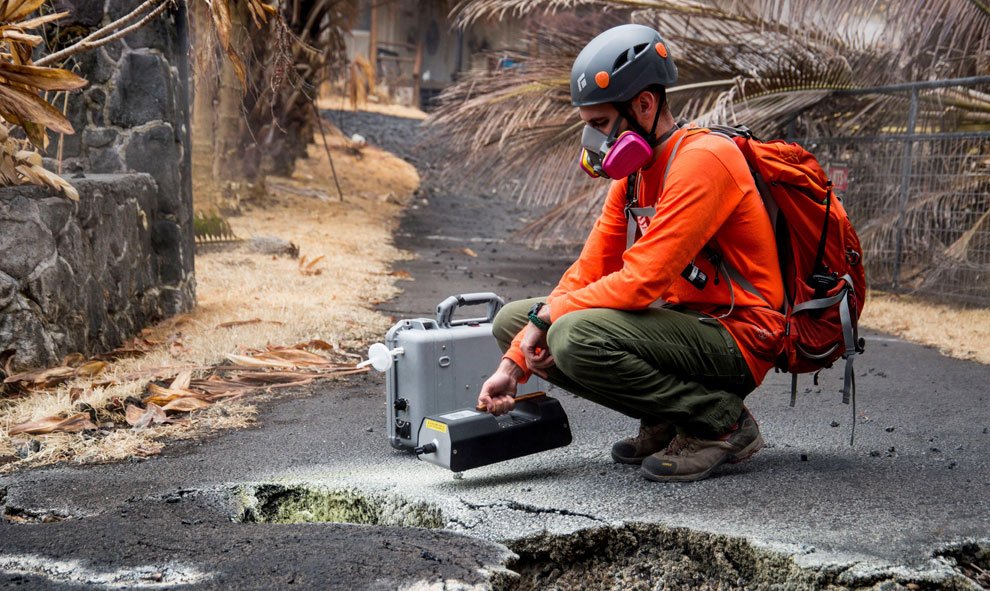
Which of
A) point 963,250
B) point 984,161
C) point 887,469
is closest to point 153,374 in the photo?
point 887,469

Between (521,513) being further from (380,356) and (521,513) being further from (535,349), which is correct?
(380,356)

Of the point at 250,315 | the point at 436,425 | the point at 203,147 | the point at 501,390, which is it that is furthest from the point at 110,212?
the point at 203,147

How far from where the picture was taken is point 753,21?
9.51m

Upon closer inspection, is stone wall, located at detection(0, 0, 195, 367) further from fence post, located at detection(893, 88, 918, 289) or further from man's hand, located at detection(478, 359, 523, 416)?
fence post, located at detection(893, 88, 918, 289)

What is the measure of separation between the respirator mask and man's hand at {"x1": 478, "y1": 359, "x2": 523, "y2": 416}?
2.46 feet

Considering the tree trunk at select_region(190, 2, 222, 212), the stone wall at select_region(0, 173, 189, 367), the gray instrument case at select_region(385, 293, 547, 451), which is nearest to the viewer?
the gray instrument case at select_region(385, 293, 547, 451)

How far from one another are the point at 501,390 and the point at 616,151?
2.98ft

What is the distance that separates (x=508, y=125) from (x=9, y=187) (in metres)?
5.85

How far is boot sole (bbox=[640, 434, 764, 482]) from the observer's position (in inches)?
135

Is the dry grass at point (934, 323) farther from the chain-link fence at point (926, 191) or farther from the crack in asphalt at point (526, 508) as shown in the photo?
the crack in asphalt at point (526, 508)

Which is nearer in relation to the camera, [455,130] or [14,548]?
[14,548]

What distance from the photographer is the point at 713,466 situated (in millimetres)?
3486

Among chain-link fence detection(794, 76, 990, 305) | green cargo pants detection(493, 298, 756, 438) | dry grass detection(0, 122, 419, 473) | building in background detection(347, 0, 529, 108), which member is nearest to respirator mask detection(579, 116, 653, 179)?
green cargo pants detection(493, 298, 756, 438)

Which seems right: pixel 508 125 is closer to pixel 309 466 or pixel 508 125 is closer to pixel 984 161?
pixel 984 161
